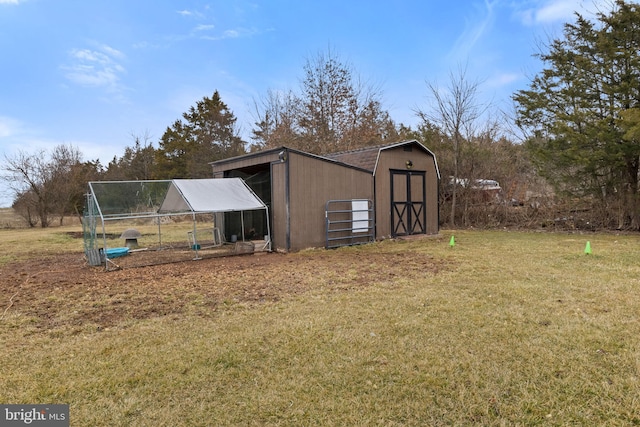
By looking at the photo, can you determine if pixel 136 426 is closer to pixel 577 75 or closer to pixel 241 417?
pixel 241 417

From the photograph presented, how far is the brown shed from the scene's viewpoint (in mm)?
9133

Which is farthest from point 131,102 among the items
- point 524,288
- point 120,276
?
point 524,288

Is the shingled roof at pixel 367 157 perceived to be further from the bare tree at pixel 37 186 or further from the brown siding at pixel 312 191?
the bare tree at pixel 37 186

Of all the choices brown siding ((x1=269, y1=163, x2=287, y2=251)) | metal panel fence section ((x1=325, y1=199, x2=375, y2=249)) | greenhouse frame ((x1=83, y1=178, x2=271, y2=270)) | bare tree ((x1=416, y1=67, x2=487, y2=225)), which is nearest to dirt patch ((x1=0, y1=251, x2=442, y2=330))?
greenhouse frame ((x1=83, y1=178, x2=271, y2=270))

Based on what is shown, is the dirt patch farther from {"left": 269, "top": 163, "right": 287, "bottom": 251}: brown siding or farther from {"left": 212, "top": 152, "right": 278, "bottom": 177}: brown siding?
{"left": 212, "top": 152, "right": 278, "bottom": 177}: brown siding

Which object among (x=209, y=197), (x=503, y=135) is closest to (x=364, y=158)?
(x=209, y=197)

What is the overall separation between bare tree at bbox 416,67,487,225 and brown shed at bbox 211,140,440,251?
4039 mm

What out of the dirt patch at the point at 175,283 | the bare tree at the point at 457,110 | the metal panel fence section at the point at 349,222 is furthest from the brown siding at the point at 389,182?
the bare tree at the point at 457,110

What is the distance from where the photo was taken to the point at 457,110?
16234 mm

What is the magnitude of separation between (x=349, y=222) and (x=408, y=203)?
2691mm

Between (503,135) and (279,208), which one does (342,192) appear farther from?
(503,135)

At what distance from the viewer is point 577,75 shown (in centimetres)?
1191

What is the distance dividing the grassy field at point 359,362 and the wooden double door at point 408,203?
6.78m

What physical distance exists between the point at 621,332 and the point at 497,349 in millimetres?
1295
